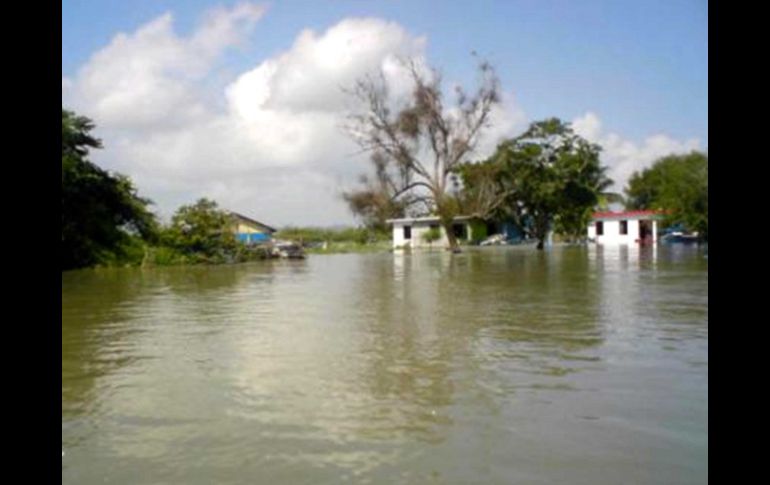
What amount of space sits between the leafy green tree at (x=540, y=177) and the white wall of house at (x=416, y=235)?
350 cm

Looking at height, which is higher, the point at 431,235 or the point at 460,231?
the point at 460,231

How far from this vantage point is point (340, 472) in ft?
9.82

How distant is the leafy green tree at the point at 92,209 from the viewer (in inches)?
877

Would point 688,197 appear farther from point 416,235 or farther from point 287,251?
point 287,251

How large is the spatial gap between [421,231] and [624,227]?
12199 millimetres

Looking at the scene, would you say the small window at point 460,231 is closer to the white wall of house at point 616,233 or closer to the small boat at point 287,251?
the white wall of house at point 616,233

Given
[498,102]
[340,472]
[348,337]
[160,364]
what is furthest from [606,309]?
[498,102]

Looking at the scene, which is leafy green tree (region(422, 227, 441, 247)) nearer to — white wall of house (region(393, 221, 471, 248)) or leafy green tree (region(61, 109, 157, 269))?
white wall of house (region(393, 221, 471, 248))

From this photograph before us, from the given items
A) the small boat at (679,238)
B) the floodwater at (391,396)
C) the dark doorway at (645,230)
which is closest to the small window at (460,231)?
the dark doorway at (645,230)

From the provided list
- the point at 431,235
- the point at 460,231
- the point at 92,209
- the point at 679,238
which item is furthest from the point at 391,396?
the point at 679,238

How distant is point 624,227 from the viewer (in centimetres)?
4075
